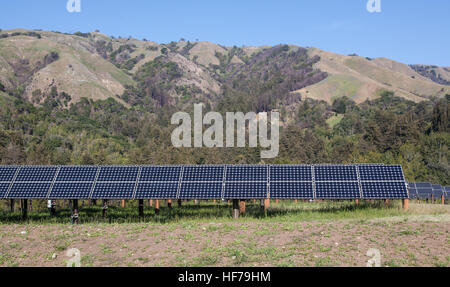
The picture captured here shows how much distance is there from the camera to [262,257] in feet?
53.5

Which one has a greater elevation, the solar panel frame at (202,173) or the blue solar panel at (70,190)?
the solar panel frame at (202,173)

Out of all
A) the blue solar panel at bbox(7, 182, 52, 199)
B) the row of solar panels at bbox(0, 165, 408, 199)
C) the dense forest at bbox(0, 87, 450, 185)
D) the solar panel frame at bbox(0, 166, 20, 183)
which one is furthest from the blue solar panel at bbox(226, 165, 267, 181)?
the dense forest at bbox(0, 87, 450, 185)

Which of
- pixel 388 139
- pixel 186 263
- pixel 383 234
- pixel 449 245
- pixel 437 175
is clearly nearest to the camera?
pixel 186 263

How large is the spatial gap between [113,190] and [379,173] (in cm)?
1494

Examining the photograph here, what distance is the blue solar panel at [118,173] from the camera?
2681cm

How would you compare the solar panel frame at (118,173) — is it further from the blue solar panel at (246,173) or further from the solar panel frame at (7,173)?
the blue solar panel at (246,173)

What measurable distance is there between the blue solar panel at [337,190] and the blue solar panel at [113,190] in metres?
10.1

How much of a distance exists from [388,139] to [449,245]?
3994 inches

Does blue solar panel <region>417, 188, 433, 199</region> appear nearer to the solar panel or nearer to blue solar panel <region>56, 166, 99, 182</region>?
blue solar panel <region>56, 166, 99, 182</region>

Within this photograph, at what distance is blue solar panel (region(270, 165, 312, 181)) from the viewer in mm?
26625

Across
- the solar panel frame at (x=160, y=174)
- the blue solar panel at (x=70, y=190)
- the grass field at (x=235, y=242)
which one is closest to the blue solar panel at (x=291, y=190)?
the grass field at (x=235, y=242)

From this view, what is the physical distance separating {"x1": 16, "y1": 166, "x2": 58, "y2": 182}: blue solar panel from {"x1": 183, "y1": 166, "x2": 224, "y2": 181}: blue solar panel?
7.71 metres
